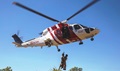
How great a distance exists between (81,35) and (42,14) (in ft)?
16.9

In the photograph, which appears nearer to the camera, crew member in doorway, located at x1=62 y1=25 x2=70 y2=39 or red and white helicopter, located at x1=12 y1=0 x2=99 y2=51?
red and white helicopter, located at x1=12 y1=0 x2=99 y2=51

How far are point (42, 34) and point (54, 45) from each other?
278cm

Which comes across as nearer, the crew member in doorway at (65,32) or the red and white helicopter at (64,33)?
the red and white helicopter at (64,33)

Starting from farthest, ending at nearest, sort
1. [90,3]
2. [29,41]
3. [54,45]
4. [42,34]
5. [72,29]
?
1. [29,41]
2. [42,34]
3. [54,45]
4. [72,29]
5. [90,3]

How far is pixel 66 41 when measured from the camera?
22.5 m

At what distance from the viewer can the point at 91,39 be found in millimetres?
21047

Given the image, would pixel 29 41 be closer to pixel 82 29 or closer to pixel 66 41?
pixel 66 41

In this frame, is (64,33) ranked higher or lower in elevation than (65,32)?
lower

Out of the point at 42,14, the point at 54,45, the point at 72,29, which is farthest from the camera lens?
the point at 54,45

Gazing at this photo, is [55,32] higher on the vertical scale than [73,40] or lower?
higher

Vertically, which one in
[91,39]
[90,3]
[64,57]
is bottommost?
[64,57]

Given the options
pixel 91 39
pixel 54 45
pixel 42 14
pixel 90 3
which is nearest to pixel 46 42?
pixel 54 45

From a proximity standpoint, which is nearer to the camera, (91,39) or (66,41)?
(91,39)

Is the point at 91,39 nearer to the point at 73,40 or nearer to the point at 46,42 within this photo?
the point at 73,40
